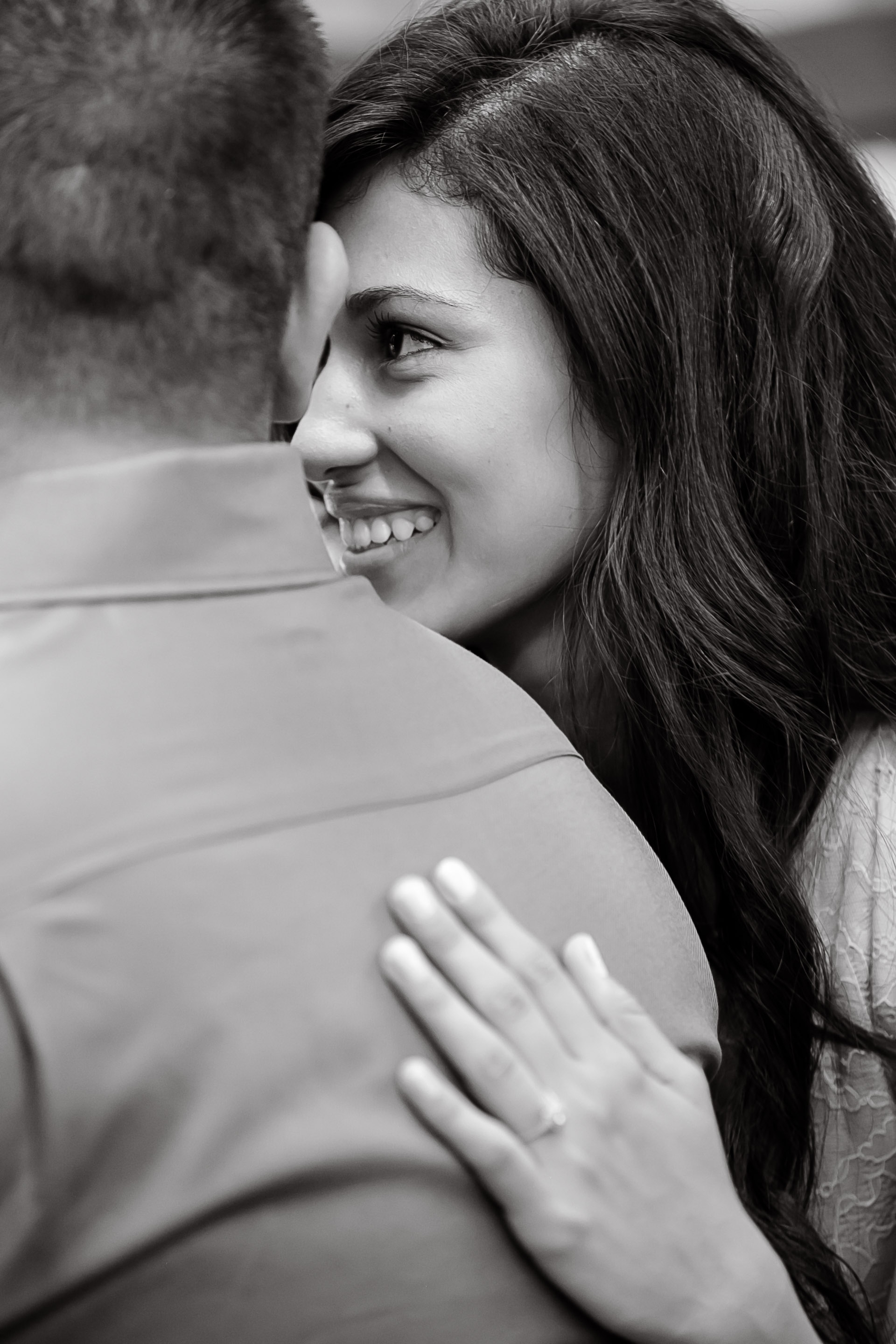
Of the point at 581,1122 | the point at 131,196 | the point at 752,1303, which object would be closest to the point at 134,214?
the point at 131,196

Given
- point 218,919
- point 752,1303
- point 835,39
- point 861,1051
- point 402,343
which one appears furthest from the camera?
point 835,39

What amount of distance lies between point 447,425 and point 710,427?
29 centimetres

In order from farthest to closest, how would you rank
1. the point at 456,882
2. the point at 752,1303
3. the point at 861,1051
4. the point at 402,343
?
the point at 402,343
the point at 861,1051
the point at 752,1303
the point at 456,882

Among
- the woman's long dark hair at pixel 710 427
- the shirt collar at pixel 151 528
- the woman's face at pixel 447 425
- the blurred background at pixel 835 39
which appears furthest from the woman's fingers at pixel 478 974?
the blurred background at pixel 835 39

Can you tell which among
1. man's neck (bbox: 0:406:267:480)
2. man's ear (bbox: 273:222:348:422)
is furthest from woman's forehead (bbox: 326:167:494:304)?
man's neck (bbox: 0:406:267:480)

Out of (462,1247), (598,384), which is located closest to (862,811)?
(598,384)

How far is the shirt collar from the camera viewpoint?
74 centimetres

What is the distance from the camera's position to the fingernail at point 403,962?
2.50 ft

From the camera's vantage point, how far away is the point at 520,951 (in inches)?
32.8

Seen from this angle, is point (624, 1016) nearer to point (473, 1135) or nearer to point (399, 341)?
point (473, 1135)

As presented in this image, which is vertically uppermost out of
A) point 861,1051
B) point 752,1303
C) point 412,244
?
point 412,244

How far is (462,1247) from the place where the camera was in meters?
0.77

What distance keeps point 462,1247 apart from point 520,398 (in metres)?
0.98

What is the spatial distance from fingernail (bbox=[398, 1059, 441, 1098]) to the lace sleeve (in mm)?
818
